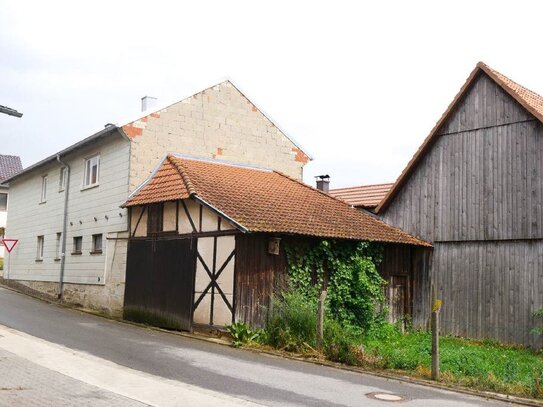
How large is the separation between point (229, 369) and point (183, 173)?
8.06 m

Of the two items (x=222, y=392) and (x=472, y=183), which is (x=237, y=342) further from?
(x=472, y=183)

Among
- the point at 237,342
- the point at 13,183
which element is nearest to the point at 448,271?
the point at 237,342

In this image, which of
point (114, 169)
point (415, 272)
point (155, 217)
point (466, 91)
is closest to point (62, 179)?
point (114, 169)

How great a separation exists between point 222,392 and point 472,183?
11846 mm

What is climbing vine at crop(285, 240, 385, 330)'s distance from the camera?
56.3 feet

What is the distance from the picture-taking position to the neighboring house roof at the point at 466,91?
1743cm

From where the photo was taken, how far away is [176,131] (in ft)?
71.5

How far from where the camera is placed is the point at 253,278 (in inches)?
640

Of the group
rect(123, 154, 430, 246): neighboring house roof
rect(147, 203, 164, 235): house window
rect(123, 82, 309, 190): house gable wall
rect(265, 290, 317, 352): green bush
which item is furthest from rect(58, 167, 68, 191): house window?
rect(265, 290, 317, 352): green bush

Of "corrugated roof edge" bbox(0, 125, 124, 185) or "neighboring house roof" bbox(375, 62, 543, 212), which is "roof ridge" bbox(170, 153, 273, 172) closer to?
"corrugated roof edge" bbox(0, 125, 124, 185)

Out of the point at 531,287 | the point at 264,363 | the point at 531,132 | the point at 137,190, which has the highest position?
the point at 531,132

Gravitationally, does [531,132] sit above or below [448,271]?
above

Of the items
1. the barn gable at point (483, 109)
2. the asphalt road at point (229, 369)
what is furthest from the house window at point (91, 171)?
the barn gable at point (483, 109)

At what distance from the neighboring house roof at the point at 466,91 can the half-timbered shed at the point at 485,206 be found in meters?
0.03
